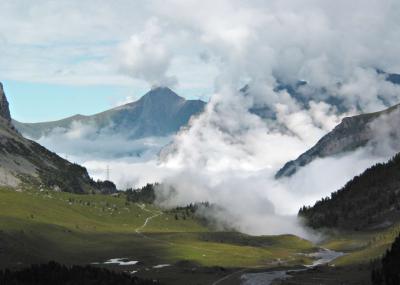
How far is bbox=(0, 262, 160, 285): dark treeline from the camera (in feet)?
446

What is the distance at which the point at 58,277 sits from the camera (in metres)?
140

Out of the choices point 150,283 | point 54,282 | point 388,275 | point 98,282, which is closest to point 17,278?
point 54,282

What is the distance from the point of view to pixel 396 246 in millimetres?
150375

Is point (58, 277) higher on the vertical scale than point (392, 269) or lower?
→ higher

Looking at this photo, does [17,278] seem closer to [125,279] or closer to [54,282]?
[54,282]

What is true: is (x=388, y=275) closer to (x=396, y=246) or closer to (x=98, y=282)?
(x=396, y=246)

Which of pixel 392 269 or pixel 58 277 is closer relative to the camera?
pixel 58 277

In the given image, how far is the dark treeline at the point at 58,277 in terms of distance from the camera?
13600 centimetres

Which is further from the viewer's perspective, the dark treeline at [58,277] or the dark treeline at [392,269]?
the dark treeline at [58,277]

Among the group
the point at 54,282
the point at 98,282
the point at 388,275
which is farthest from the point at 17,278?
the point at 388,275

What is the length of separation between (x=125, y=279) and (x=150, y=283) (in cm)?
646

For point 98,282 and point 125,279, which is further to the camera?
point 125,279

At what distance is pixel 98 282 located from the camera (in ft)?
470

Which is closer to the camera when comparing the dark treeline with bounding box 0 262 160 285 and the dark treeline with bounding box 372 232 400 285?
the dark treeline with bounding box 372 232 400 285
